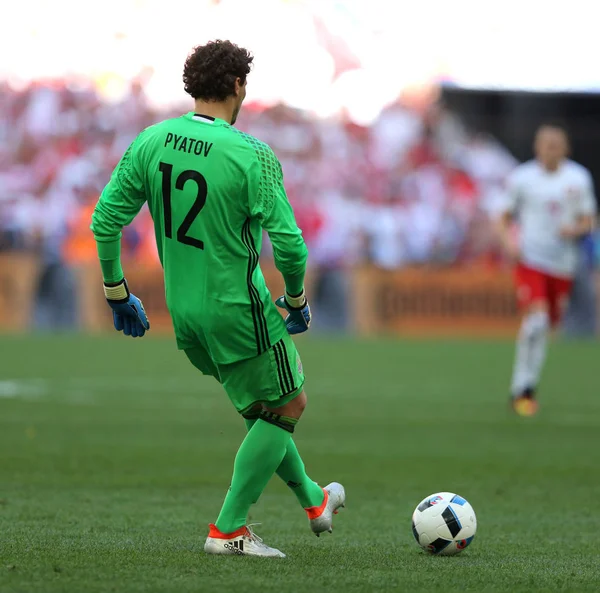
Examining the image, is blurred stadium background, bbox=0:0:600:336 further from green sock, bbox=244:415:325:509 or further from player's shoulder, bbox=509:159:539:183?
green sock, bbox=244:415:325:509

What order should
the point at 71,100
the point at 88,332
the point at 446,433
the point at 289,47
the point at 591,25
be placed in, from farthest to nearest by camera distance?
the point at 289,47, the point at 591,25, the point at 71,100, the point at 88,332, the point at 446,433

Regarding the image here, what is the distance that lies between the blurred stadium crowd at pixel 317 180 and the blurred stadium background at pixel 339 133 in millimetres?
35

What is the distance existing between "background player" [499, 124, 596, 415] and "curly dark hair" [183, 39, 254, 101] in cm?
751

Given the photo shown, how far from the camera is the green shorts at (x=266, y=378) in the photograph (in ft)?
17.0

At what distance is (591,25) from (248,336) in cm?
2424

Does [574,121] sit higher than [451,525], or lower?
higher

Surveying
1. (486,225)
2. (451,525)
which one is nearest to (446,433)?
(451,525)

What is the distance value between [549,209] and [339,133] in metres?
15.5

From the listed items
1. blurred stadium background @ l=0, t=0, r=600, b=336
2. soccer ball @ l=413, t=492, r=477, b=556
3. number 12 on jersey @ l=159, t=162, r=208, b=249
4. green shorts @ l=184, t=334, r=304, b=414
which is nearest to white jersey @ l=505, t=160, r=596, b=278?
soccer ball @ l=413, t=492, r=477, b=556

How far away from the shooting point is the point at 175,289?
5.18m

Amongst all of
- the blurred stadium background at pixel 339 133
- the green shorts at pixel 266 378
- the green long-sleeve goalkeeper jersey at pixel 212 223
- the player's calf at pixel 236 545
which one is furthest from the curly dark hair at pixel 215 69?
the blurred stadium background at pixel 339 133

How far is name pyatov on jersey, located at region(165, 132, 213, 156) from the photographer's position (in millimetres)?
5012

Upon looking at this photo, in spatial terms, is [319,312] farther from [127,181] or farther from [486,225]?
[127,181]

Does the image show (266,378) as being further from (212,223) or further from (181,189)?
(181,189)
